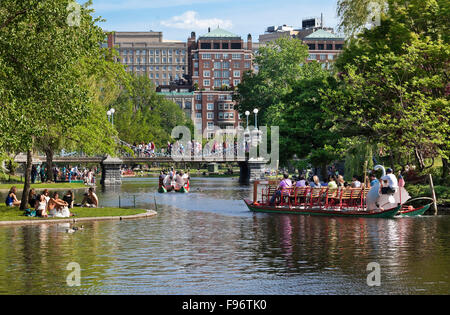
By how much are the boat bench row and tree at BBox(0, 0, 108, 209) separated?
521 inches

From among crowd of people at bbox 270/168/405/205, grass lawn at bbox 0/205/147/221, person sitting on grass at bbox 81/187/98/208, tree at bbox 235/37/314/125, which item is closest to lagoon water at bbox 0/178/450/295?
crowd of people at bbox 270/168/405/205

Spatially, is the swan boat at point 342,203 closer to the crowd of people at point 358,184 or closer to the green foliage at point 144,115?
the crowd of people at point 358,184

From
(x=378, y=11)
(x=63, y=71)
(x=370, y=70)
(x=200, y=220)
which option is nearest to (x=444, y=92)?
(x=370, y=70)

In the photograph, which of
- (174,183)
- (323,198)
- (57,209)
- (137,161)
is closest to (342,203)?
(323,198)

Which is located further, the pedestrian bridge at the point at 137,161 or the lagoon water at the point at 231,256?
the pedestrian bridge at the point at 137,161

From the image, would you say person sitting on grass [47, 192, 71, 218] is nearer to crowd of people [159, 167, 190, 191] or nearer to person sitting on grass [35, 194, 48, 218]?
person sitting on grass [35, 194, 48, 218]

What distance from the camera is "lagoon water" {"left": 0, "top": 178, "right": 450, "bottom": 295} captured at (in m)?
17.5

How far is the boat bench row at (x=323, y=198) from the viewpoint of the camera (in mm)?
38781

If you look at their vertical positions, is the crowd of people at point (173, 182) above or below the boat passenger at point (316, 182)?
below

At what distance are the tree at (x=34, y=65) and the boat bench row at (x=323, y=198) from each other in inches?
521

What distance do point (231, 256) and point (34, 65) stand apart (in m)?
13.3

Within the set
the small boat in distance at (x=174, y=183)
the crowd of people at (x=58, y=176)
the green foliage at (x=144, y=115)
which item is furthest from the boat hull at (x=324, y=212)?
the green foliage at (x=144, y=115)

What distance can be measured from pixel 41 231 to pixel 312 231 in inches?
415

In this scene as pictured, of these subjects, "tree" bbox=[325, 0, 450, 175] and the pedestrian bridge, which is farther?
the pedestrian bridge
